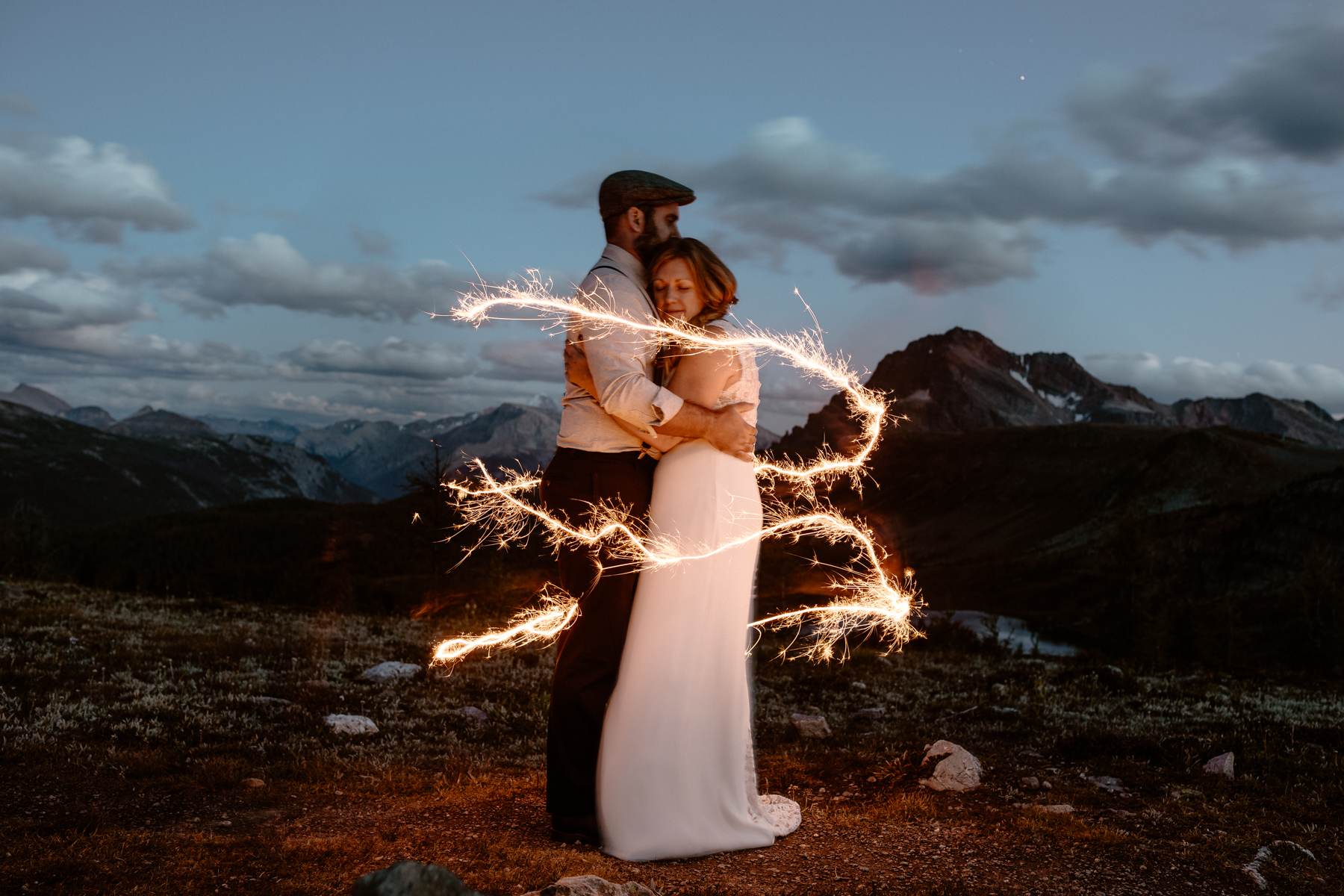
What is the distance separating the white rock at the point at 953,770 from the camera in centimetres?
904

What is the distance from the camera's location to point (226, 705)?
1148 centimetres

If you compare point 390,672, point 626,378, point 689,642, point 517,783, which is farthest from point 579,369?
point 390,672

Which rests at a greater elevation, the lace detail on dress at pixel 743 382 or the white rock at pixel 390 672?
the lace detail on dress at pixel 743 382

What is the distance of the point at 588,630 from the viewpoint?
22.8ft

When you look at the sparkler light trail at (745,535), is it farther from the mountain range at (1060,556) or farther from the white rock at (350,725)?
the white rock at (350,725)

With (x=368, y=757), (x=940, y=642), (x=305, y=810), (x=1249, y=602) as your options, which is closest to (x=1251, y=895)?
(x=305, y=810)

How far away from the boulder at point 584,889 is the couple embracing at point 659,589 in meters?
1.63

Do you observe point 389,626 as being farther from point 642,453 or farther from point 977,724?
point 642,453

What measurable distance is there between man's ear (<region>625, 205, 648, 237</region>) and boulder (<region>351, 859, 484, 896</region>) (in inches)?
187

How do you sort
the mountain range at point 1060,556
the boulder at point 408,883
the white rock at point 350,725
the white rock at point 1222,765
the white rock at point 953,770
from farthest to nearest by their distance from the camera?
the mountain range at point 1060,556
the white rock at point 350,725
the white rock at point 1222,765
the white rock at point 953,770
the boulder at point 408,883

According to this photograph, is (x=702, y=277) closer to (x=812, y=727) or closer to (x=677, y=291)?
(x=677, y=291)

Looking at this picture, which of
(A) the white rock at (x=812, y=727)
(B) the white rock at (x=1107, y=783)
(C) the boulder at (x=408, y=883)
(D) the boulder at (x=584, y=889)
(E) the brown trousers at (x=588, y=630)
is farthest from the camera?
(A) the white rock at (x=812, y=727)

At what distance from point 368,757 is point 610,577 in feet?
14.8

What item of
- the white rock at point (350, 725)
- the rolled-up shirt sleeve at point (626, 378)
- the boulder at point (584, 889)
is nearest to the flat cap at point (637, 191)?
the rolled-up shirt sleeve at point (626, 378)
